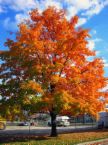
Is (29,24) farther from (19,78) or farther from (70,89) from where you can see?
(70,89)

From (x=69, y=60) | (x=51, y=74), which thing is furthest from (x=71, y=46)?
(x=51, y=74)

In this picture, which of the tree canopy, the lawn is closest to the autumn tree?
the tree canopy

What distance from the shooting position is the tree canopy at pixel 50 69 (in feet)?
97.0

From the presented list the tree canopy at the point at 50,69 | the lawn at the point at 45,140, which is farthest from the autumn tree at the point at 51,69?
the lawn at the point at 45,140

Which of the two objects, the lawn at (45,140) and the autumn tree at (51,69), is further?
the autumn tree at (51,69)

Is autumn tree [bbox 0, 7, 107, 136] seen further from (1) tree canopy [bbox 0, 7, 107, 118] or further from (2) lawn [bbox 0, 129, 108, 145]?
(2) lawn [bbox 0, 129, 108, 145]

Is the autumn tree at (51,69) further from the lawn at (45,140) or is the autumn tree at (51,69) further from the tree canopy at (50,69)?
the lawn at (45,140)

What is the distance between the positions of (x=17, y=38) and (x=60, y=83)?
6034 mm

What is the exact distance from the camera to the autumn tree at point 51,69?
1163 inches

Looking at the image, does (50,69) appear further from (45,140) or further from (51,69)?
(45,140)

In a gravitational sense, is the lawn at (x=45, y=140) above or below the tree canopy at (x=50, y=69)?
below

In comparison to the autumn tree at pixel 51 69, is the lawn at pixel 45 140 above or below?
below

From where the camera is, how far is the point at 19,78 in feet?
102

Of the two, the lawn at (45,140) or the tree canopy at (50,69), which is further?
the tree canopy at (50,69)
